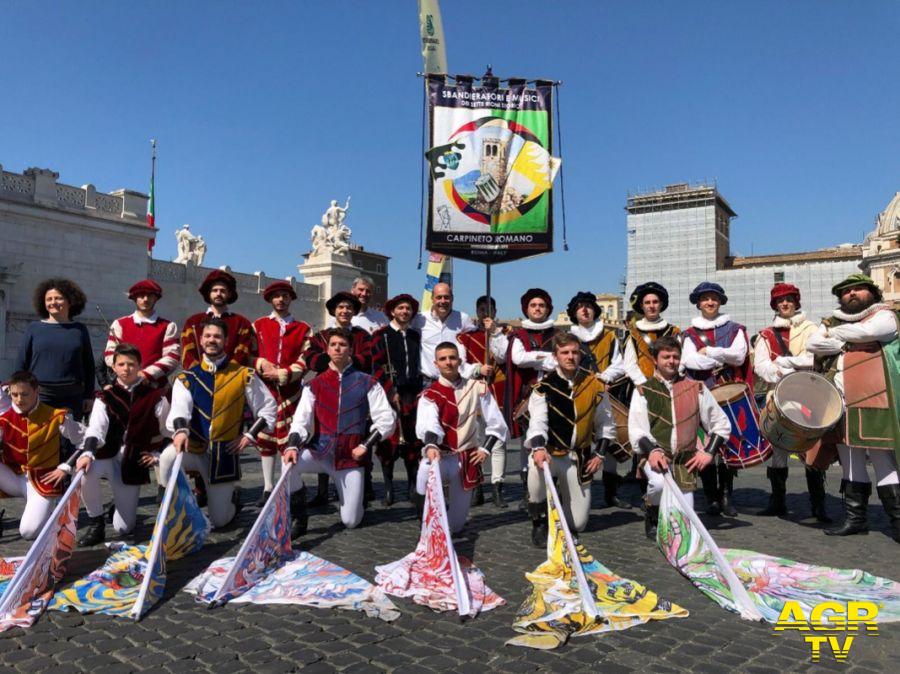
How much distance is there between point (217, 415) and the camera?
17.8 ft

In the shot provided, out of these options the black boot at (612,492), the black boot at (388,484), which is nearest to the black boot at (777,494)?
the black boot at (612,492)

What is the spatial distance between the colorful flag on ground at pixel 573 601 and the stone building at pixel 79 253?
18.2m

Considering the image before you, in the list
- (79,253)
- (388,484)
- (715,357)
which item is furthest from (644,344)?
(79,253)

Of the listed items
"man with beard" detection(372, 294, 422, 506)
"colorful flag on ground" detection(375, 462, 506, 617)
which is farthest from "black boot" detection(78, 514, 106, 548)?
"man with beard" detection(372, 294, 422, 506)

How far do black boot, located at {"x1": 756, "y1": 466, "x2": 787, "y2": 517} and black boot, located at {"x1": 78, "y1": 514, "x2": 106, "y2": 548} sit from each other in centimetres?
593

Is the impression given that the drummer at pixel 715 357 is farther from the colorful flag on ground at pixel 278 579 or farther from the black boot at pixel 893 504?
the colorful flag on ground at pixel 278 579

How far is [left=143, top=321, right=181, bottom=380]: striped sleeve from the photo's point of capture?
19.3 ft

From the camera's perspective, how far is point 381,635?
3426 millimetres

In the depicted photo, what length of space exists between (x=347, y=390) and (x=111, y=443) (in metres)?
1.93

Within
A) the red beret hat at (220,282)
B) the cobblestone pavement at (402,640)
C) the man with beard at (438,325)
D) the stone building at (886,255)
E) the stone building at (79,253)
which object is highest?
the stone building at (886,255)

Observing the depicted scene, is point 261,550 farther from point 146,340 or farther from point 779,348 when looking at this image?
point 779,348

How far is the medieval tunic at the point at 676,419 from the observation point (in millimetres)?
5168

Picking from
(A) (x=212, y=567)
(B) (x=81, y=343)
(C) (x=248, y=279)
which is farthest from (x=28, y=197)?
(A) (x=212, y=567)

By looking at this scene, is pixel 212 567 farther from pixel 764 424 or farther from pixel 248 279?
pixel 248 279
